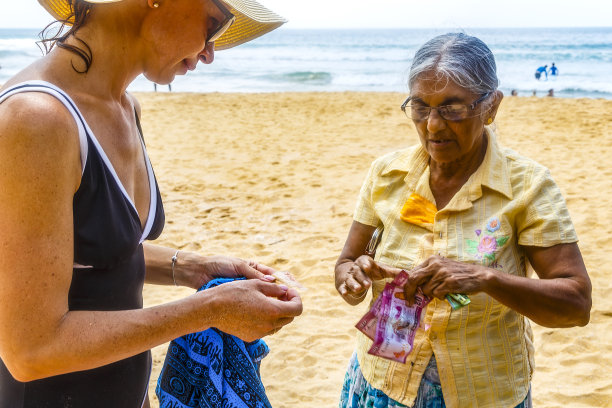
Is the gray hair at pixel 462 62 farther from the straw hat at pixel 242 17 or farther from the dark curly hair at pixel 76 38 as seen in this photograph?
the dark curly hair at pixel 76 38

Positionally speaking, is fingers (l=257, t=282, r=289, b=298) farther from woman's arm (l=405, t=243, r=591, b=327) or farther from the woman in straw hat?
woman's arm (l=405, t=243, r=591, b=327)

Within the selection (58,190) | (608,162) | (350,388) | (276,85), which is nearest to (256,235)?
(350,388)

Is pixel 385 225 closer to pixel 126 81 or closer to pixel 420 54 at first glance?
pixel 420 54

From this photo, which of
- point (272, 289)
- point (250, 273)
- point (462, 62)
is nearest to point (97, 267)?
point (272, 289)

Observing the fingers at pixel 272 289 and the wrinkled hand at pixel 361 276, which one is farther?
the wrinkled hand at pixel 361 276

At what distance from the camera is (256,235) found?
615cm

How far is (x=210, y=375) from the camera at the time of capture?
165cm

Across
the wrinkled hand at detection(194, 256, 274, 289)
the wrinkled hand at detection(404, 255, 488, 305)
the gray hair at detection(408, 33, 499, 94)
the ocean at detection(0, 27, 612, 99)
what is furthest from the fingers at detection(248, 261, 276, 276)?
the ocean at detection(0, 27, 612, 99)

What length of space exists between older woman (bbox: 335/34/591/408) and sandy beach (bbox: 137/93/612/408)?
1896 millimetres

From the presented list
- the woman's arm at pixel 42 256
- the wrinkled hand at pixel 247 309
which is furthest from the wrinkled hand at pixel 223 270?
the woman's arm at pixel 42 256

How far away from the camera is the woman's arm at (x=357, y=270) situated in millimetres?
1908

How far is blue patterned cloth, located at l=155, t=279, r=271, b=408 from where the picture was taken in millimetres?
1658

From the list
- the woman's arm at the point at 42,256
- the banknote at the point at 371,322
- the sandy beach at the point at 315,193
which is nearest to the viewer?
the woman's arm at the point at 42,256

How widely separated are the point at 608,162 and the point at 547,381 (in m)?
5.81
